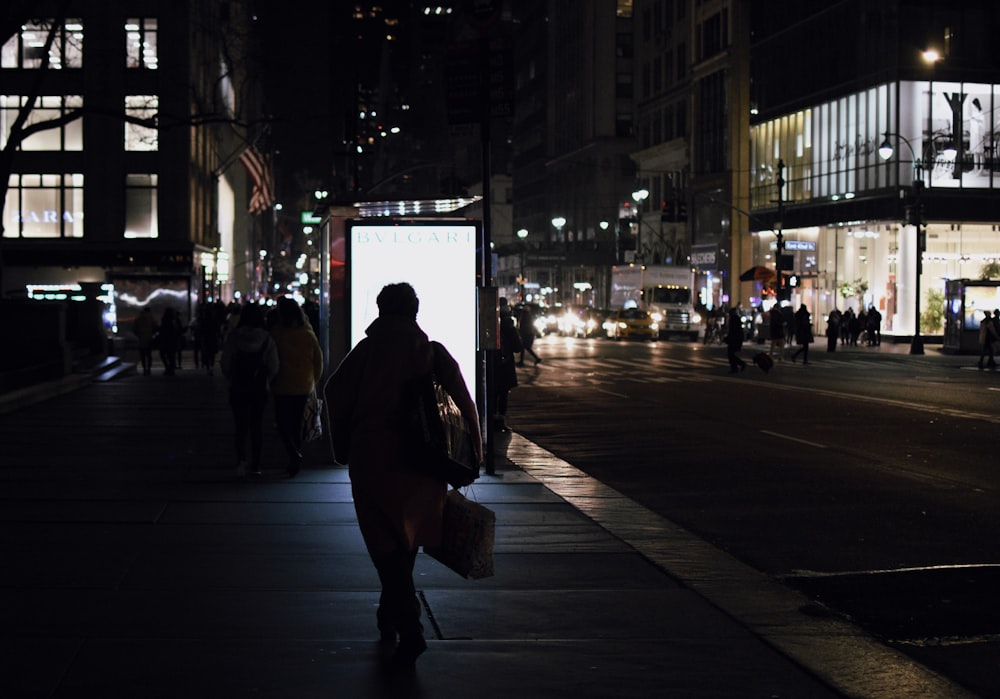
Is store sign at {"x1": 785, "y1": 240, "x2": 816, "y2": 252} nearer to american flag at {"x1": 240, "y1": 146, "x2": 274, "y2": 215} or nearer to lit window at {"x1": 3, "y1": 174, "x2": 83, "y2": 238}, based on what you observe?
american flag at {"x1": 240, "y1": 146, "x2": 274, "y2": 215}

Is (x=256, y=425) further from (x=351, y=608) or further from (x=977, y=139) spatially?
(x=977, y=139)

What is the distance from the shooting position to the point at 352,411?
6977 mm

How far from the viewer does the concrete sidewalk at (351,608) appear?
6551 millimetres

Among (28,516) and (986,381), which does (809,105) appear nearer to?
(986,381)

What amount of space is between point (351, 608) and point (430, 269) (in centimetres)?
805

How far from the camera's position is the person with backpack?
1414cm

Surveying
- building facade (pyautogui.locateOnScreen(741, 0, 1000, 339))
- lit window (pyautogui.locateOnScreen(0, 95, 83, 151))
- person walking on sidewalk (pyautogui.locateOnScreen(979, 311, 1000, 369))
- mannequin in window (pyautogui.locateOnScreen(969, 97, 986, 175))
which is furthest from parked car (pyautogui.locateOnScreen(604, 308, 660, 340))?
person walking on sidewalk (pyautogui.locateOnScreen(979, 311, 1000, 369))

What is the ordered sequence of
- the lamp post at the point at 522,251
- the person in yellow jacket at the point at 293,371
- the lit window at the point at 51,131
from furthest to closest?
1. the lamp post at the point at 522,251
2. the lit window at the point at 51,131
3. the person in yellow jacket at the point at 293,371

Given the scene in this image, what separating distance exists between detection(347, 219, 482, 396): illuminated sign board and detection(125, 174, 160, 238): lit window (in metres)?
53.5

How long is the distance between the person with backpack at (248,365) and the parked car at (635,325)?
60.0m

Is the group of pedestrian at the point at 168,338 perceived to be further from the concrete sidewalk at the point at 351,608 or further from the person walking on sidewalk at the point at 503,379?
the concrete sidewalk at the point at 351,608

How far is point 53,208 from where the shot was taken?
2645 inches

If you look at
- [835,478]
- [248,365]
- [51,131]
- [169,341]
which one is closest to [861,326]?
[169,341]

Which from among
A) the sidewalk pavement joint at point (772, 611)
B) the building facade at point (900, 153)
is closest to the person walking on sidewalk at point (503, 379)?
the sidewalk pavement joint at point (772, 611)
